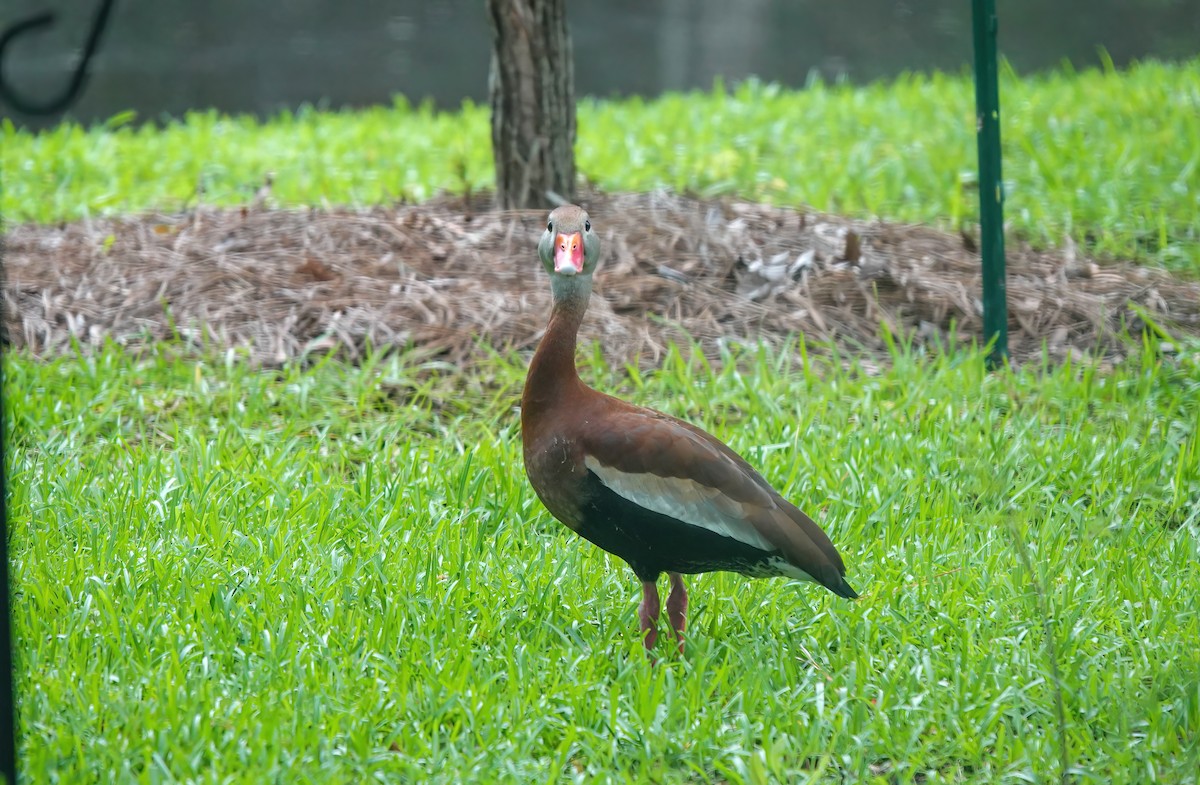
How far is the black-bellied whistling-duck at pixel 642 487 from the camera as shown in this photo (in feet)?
9.85

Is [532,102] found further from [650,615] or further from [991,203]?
[650,615]

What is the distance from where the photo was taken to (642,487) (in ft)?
9.91

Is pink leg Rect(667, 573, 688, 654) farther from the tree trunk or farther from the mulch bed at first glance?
the tree trunk

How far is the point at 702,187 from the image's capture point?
7383 millimetres

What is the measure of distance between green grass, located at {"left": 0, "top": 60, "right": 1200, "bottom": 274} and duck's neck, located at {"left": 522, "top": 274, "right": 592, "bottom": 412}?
3.41 meters

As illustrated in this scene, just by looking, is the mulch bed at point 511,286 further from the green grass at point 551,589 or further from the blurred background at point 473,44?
the blurred background at point 473,44

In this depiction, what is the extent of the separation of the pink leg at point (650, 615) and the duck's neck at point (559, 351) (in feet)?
1.76

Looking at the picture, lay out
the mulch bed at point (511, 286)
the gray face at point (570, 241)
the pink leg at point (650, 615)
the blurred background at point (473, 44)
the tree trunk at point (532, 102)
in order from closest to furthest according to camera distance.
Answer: the gray face at point (570, 241) → the pink leg at point (650, 615) → the mulch bed at point (511, 286) → the tree trunk at point (532, 102) → the blurred background at point (473, 44)

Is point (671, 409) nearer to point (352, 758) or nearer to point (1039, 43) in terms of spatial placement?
point (352, 758)

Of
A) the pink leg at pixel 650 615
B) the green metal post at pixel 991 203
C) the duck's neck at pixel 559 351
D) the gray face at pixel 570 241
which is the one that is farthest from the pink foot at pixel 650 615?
the green metal post at pixel 991 203

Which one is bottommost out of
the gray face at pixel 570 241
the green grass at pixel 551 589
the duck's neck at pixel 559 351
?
the green grass at pixel 551 589

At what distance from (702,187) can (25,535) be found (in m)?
4.57

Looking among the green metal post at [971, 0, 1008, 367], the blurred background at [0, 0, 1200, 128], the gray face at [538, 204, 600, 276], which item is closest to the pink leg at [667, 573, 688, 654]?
the gray face at [538, 204, 600, 276]

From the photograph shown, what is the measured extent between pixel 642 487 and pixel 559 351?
0.43 meters
